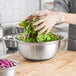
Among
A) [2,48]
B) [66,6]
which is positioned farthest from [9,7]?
[66,6]

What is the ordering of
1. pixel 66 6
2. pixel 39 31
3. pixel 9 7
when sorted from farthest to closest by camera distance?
pixel 9 7 → pixel 66 6 → pixel 39 31

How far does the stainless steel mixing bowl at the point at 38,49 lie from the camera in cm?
112

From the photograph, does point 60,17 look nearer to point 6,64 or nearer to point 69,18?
point 69,18

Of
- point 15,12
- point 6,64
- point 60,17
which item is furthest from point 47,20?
point 15,12

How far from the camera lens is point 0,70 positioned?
0.85m

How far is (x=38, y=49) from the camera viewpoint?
1133 millimetres

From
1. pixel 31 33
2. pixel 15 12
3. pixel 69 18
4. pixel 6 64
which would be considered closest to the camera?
pixel 6 64

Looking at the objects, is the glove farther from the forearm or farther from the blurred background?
the blurred background

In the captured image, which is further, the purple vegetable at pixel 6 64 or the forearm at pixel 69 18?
the forearm at pixel 69 18

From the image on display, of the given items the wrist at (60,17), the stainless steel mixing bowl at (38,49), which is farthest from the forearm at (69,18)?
the stainless steel mixing bowl at (38,49)

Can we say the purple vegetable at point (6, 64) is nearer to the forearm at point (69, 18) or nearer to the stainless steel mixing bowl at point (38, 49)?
the stainless steel mixing bowl at point (38, 49)

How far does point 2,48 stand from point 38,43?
647 millimetres

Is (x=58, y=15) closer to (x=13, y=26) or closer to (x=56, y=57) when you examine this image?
(x=56, y=57)

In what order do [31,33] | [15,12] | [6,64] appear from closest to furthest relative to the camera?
[6,64], [31,33], [15,12]
